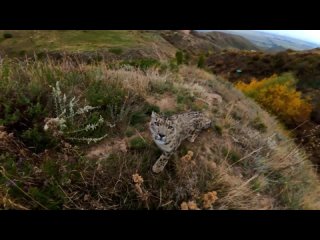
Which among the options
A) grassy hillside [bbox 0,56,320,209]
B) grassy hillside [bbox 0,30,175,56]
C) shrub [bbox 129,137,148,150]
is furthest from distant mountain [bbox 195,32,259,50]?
shrub [bbox 129,137,148,150]

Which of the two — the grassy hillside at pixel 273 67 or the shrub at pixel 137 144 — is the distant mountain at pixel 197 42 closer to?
the grassy hillside at pixel 273 67

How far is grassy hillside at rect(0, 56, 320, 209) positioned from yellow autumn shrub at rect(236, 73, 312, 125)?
71.7ft

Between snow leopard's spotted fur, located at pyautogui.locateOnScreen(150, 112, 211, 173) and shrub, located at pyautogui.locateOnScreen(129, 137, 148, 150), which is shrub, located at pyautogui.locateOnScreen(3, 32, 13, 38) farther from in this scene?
snow leopard's spotted fur, located at pyautogui.locateOnScreen(150, 112, 211, 173)

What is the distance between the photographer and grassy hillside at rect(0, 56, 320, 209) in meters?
3.90

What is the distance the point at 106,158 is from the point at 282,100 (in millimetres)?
27278

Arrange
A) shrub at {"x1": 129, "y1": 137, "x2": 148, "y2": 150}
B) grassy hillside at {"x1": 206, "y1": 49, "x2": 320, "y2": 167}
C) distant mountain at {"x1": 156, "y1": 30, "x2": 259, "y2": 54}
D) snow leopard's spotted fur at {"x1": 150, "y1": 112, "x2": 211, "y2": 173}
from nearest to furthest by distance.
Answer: snow leopard's spotted fur at {"x1": 150, "y1": 112, "x2": 211, "y2": 173}
shrub at {"x1": 129, "y1": 137, "x2": 148, "y2": 150}
grassy hillside at {"x1": 206, "y1": 49, "x2": 320, "y2": 167}
distant mountain at {"x1": 156, "y1": 30, "x2": 259, "y2": 54}

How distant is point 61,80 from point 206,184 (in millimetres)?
2950

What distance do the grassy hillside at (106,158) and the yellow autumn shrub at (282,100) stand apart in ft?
71.7

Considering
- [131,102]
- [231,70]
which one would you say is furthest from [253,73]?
[131,102]

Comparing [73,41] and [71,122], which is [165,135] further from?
[73,41]

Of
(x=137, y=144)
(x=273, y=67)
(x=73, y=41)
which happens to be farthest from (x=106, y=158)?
(x=73, y=41)

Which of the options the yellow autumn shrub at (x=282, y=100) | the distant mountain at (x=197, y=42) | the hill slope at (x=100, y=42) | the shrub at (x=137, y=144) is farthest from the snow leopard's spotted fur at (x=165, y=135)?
the distant mountain at (x=197, y=42)

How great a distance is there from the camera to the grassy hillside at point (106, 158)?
390cm

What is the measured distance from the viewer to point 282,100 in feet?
96.0
